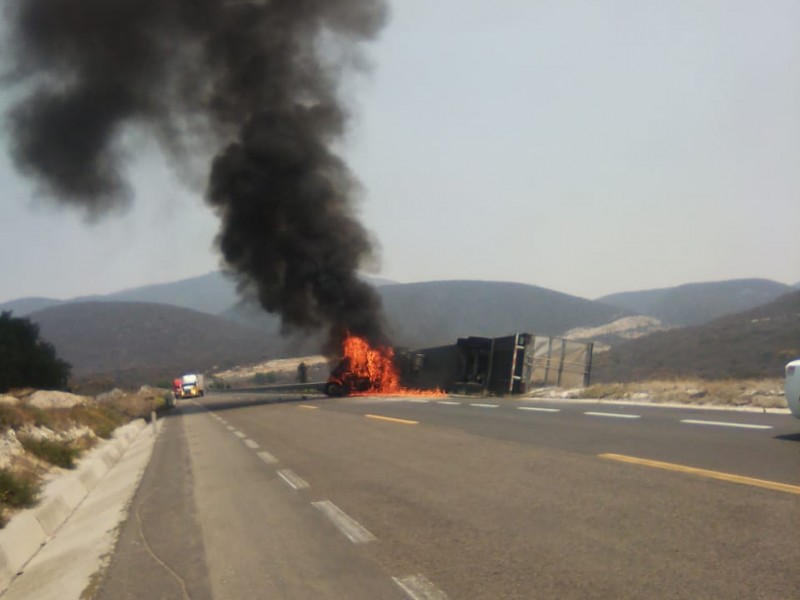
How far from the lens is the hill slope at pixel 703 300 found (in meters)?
113

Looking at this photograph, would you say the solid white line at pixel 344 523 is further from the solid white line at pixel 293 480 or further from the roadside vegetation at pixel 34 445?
the roadside vegetation at pixel 34 445

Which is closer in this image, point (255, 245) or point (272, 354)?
point (255, 245)

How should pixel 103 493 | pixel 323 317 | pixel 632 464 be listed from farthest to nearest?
pixel 323 317, pixel 103 493, pixel 632 464

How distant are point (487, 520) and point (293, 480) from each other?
142 inches

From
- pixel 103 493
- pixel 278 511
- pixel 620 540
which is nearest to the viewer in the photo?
pixel 620 540

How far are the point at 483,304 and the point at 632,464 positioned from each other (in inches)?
3835

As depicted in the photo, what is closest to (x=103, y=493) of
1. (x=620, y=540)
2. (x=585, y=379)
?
(x=620, y=540)

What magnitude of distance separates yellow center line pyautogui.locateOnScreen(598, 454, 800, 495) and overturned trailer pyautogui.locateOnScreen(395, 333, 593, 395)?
17.8 meters

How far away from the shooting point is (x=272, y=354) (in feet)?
416

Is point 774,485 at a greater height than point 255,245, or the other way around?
point 255,245

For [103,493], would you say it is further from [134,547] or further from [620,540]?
[620,540]

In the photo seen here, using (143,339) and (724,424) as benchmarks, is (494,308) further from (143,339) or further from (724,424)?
(724,424)

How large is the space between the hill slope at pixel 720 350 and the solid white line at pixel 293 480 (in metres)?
26.8

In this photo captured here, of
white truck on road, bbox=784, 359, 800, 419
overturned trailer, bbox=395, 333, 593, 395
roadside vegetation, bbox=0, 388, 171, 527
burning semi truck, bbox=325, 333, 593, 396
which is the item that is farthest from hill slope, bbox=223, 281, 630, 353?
white truck on road, bbox=784, 359, 800, 419
